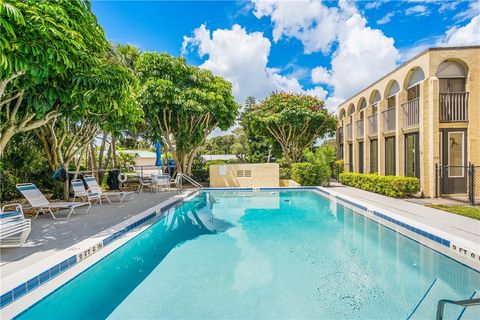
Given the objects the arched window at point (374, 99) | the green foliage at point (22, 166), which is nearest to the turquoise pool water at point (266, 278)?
the green foliage at point (22, 166)

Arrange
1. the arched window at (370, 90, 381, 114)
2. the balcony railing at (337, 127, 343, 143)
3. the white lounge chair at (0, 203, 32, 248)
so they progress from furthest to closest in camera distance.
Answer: the balcony railing at (337, 127, 343, 143) → the arched window at (370, 90, 381, 114) → the white lounge chair at (0, 203, 32, 248)

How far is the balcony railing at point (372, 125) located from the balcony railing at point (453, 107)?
4.96 m

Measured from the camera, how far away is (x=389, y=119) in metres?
15.2

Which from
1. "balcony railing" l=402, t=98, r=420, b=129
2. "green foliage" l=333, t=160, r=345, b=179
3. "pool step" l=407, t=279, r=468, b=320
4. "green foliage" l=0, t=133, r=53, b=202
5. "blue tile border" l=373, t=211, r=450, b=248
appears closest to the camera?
"pool step" l=407, t=279, r=468, b=320

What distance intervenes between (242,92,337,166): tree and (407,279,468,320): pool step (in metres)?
18.7

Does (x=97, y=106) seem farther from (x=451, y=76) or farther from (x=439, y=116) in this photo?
(x=451, y=76)

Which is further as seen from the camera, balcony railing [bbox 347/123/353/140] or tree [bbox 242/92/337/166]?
tree [bbox 242/92/337/166]

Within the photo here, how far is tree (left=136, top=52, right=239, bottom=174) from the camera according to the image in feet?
50.6

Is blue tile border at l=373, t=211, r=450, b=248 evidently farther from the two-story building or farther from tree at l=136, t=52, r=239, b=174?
tree at l=136, t=52, r=239, b=174

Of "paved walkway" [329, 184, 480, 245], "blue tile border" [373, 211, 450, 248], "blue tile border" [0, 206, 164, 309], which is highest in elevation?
"paved walkway" [329, 184, 480, 245]

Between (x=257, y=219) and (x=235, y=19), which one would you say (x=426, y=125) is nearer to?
(x=257, y=219)

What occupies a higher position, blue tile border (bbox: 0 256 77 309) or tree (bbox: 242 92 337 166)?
tree (bbox: 242 92 337 166)

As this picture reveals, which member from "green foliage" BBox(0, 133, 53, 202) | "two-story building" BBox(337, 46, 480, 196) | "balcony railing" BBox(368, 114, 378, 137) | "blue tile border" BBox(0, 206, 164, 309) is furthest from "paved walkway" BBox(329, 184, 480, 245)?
"green foliage" BBox(0, 133, 53, 202)

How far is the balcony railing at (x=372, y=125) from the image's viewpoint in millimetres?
16722
